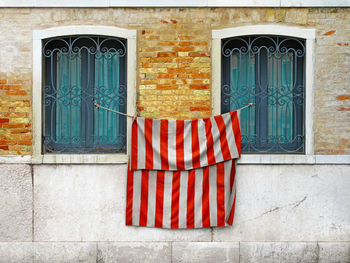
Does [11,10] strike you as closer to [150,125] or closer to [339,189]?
[150,125]

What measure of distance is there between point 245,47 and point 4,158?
12.3ft

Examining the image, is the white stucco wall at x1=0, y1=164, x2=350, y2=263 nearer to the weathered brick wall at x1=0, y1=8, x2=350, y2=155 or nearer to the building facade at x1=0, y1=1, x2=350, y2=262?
the building facade at x1=0, y1=1, x2=350, y2=262

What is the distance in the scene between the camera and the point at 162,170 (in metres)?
5.79

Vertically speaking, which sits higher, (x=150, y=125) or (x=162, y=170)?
(x=150, y=125)

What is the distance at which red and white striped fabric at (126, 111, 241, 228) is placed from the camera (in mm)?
5777

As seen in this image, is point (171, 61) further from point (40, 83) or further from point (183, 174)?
point (40, 83)

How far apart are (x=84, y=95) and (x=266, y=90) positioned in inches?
103

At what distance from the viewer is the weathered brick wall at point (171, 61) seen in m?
5.85

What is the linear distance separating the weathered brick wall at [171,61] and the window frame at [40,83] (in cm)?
8

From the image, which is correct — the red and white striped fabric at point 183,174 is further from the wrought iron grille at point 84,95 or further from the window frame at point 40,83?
the wrought iron grille at point 84,95

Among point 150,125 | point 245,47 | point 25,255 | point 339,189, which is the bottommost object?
point 25,255

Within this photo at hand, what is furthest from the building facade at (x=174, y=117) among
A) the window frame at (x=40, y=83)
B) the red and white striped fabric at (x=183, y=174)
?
the red and white striped fabric at (x=183, y=174)

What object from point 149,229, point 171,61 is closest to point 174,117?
point 171,61

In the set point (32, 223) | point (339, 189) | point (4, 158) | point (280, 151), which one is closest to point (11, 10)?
point (4, 158)
